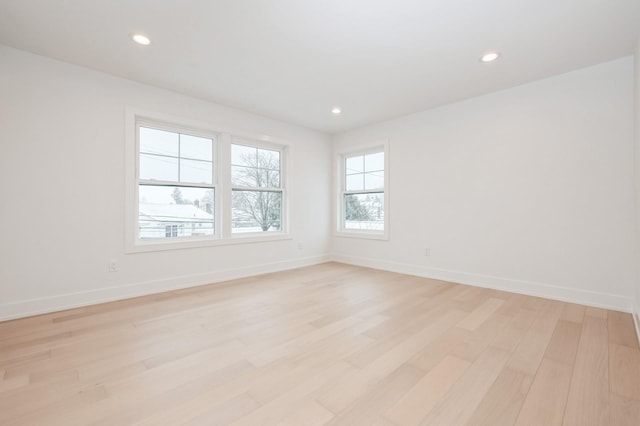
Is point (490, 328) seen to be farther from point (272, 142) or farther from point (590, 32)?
point (272, 142)

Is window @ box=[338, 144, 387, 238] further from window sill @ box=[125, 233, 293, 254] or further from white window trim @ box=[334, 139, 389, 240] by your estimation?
window sill @ box=[125, 233, 293, 254]

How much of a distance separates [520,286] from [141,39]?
468 centimetres

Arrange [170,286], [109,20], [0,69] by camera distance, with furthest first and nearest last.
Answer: [170,286], [0,69], [109,20]

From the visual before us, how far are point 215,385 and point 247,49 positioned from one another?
8.91 feet

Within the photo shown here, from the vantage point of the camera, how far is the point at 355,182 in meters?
5.36

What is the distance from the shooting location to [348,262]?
5266mm

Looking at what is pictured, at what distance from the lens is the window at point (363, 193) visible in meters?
4.91

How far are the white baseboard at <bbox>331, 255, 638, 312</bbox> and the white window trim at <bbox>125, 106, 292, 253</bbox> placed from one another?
6.60 feet

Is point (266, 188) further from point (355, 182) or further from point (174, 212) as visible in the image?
point (355, 182)

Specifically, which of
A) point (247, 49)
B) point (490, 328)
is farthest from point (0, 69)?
point (490, 328)

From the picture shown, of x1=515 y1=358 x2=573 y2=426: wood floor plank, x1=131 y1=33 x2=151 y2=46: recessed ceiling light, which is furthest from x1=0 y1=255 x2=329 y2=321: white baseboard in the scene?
x1=515 y1=358 x2=573 y2=426: wood floor plank

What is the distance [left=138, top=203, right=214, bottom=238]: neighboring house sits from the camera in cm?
351

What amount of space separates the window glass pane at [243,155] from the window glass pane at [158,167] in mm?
841

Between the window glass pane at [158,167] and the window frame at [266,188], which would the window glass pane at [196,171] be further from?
the window frame at [266,188]
